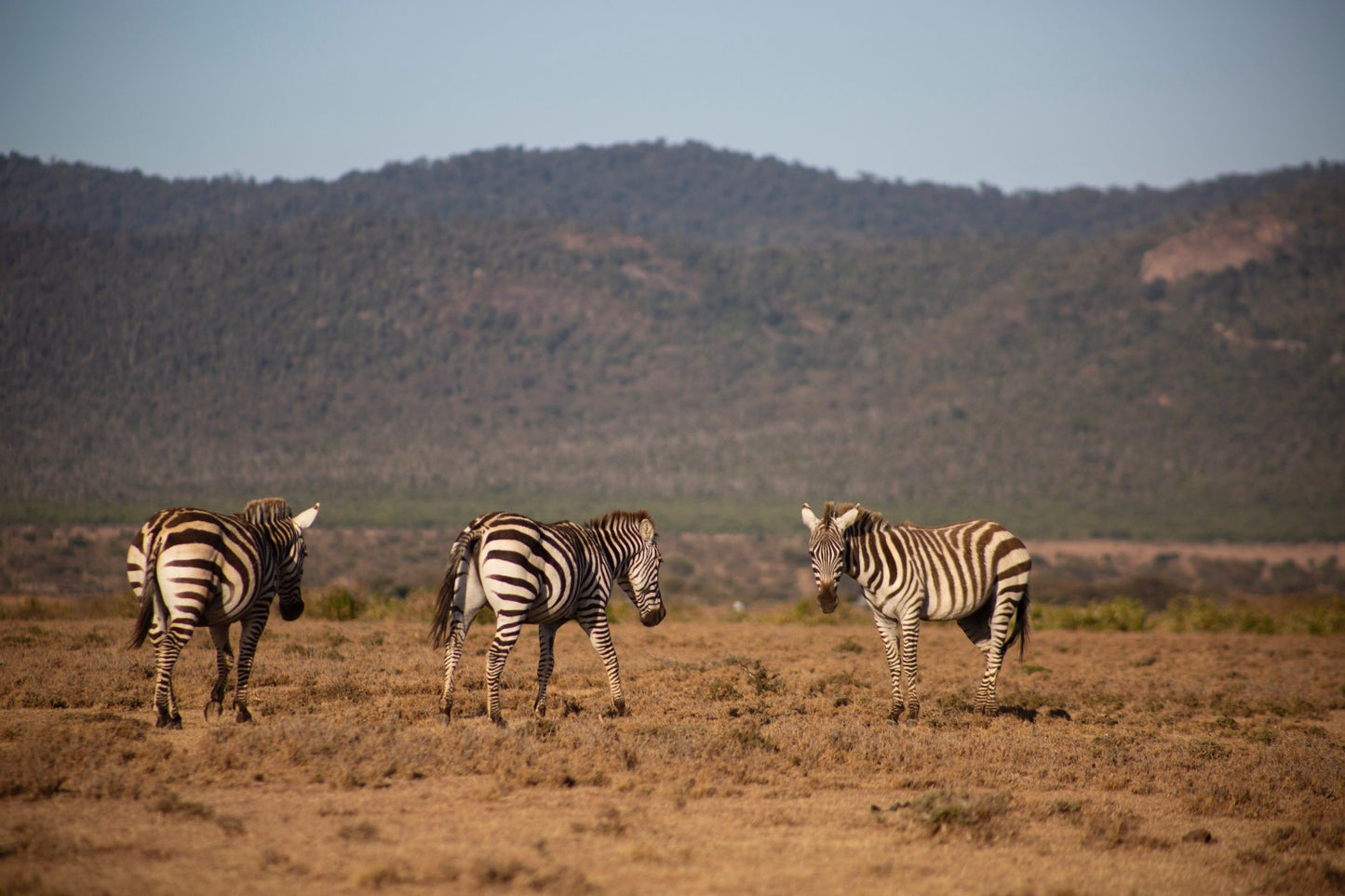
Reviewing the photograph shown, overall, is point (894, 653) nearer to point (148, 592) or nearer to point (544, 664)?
point (544, 664)

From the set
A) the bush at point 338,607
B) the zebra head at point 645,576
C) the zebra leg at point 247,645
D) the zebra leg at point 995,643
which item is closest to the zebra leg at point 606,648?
the zebra head at point 645,576

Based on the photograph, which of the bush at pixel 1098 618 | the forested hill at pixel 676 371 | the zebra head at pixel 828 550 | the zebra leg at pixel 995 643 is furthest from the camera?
the forested hill at pixel 676 371

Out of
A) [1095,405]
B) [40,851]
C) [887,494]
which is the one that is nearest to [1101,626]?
[40,851]

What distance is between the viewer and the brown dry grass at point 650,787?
759 centimetres

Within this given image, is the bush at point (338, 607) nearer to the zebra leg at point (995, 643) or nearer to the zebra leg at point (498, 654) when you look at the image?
the zebra leg at point (498, 654)

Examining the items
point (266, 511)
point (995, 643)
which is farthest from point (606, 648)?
point (995, 643)

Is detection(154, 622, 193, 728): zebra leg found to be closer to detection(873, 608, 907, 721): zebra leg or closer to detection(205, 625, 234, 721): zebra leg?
detection(205, 625, 234, 721): zebra leg

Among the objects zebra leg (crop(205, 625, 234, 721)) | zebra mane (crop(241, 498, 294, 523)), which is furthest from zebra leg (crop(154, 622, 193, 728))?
zebra mane (crop(241, 498, 294, 523))

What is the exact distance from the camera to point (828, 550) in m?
12.4

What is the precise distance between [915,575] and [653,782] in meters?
4.32

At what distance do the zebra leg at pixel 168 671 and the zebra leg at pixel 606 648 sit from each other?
12.4ft

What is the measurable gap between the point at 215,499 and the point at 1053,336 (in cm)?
8153

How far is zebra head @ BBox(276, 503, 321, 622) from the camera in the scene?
38.4 ft

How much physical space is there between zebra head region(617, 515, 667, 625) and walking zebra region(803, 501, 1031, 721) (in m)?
1.76
